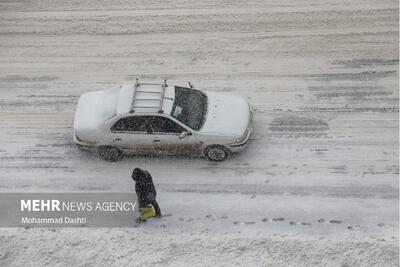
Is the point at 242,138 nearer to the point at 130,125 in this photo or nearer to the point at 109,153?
the point at 130,125

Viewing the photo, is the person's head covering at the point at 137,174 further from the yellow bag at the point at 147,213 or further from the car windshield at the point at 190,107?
the car windshield at the point at 190,107

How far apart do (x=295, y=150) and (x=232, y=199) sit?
85.5 inches

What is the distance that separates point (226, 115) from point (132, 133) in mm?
2271

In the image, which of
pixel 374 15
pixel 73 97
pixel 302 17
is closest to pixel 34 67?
pixel 73 97

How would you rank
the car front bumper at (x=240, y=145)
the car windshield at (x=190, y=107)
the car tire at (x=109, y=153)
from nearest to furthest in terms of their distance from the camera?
the car windshield at (x=190, y=107) < the car front bumper at (x=240, y=145) < the car tire at (x=109, y=153)

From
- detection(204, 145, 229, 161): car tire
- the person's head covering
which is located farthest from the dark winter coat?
detection(204, 145, 229, 161): car tire

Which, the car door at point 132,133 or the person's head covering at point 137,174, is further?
the car door at point 132,133

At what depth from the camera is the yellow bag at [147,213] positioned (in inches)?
432

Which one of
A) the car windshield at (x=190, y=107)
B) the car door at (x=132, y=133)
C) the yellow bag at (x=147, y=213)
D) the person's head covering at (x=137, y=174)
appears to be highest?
the car windshield at (x=190, y=107)

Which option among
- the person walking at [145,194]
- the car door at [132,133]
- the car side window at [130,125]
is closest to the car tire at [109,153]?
the car door at [132,133]

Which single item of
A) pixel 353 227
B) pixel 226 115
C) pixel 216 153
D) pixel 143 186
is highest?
pixel 226 115

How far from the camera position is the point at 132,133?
1208 cm

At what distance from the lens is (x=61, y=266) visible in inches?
407

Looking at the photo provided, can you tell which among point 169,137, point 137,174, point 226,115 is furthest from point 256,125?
point 137,174
